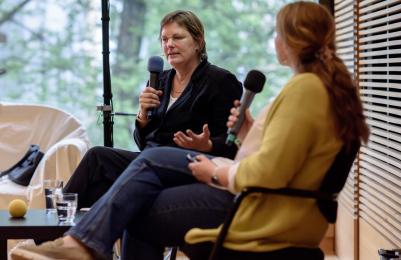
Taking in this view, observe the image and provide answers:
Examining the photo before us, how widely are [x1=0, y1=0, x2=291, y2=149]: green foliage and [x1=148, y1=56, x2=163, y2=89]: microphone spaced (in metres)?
1.76

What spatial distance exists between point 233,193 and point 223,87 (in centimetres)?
106

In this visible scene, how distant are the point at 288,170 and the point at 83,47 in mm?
3158

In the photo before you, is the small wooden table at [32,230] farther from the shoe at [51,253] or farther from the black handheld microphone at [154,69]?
the black handheld microphone at [154,69]

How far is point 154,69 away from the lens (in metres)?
3.06

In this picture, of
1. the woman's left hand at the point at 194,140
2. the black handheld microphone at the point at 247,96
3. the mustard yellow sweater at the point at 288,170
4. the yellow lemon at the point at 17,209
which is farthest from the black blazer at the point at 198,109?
the mustard yellow sweater at the point at 288,170

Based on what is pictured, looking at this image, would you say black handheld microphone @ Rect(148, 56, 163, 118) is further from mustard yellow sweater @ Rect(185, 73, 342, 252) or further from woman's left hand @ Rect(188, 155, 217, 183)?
mustard yellow sweater @ Rect(185, 73, 342, 252)

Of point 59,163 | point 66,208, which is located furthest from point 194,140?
point 59,163

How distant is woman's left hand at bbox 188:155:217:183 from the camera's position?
215 centimetres

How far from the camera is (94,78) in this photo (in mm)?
4906

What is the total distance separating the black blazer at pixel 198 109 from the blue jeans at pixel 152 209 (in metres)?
0.69

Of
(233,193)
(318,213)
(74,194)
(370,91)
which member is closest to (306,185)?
(318,213)

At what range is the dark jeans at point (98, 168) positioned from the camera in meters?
3.06

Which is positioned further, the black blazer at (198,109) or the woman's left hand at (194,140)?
the black blazer at (198,109)

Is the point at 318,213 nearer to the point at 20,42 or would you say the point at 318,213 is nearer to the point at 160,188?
the point at 160,188
